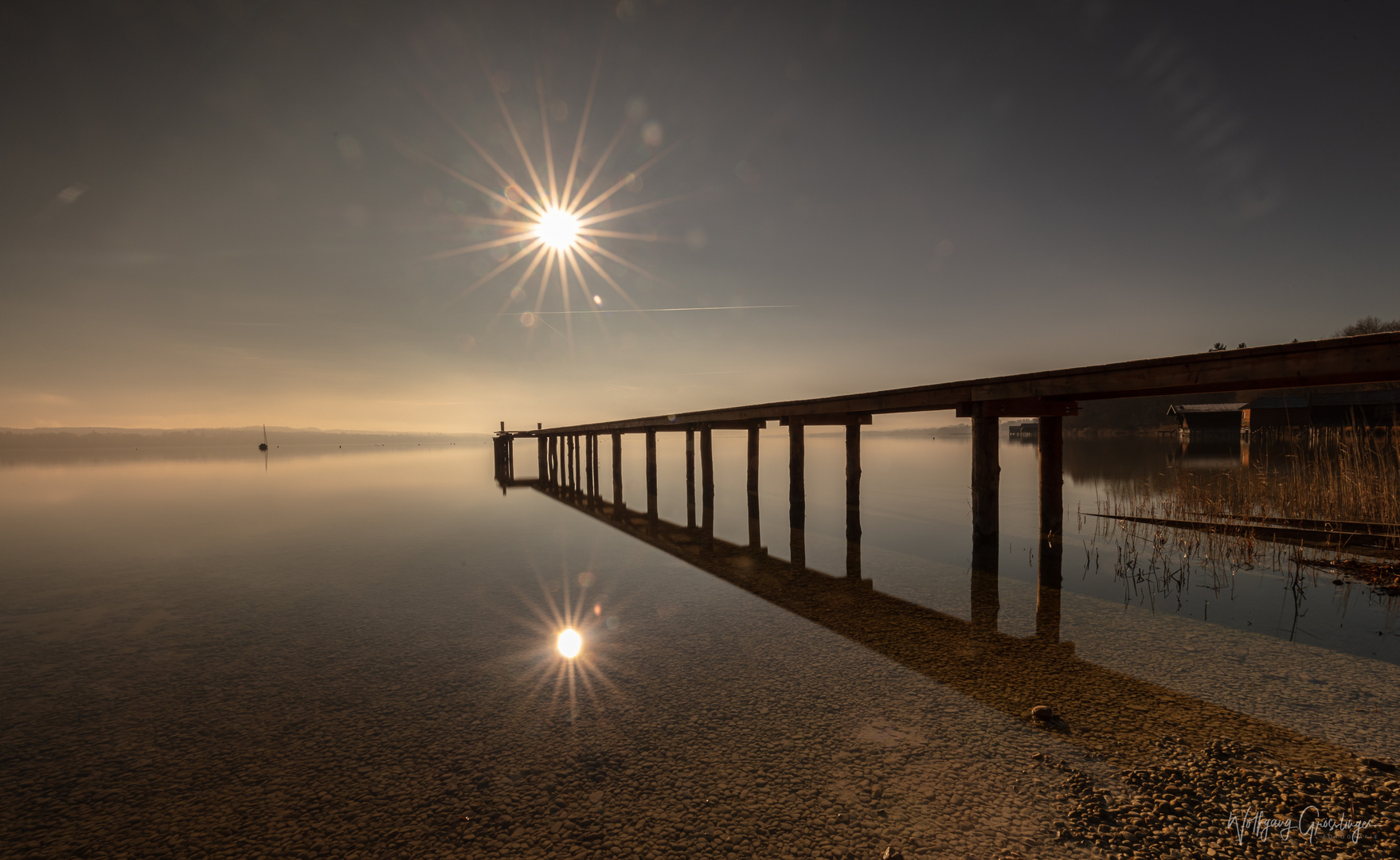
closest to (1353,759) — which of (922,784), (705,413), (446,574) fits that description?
(922,784)

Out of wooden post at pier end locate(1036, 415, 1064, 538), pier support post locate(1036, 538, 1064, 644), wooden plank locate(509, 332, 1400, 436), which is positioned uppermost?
wooden plank locate(509, 332, 1400, 436)

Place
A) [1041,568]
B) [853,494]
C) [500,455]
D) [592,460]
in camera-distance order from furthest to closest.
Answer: [500,455] < [592,460] < [853,494] < [1041,568]

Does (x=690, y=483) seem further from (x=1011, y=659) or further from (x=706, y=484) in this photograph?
(x=1011, y=659)

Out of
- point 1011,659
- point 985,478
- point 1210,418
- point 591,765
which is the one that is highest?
point 985,478

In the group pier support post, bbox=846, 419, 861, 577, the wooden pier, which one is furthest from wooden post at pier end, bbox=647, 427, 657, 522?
pier support post, bbox=846, 419, 861, 577

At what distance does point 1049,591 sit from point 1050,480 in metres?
2.62

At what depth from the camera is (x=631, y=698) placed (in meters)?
4.35

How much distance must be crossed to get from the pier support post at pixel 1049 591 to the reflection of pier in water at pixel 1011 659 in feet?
0.06

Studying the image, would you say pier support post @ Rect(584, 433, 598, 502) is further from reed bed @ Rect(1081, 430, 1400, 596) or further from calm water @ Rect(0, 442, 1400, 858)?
reed bed @ Rect(1081, 430, 1400, 596)

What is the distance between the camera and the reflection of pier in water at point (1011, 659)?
3.50m

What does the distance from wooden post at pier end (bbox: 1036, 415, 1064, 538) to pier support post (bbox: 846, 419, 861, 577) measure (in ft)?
9.79

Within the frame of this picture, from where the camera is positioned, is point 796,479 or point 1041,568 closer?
point 1041,568

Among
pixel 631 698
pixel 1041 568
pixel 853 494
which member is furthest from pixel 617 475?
pixel 631 698

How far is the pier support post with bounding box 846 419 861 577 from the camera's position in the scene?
1083 centimetres
